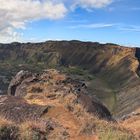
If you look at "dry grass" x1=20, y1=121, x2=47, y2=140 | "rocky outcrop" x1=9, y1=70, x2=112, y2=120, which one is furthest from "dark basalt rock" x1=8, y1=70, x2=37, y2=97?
"dry grass" x1=20, y1=121, x2=47, y2=140

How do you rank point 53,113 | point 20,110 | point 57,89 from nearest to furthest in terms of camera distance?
1. point 53,113
2. point 20,110
3. point 57,89

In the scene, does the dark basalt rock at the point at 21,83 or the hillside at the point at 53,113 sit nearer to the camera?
the hillside at the point at 53,113

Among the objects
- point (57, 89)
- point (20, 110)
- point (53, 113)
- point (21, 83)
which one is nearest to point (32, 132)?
point (53, 113)

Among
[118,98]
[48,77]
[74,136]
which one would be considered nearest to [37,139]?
[74,136]

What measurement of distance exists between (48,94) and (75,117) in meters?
5.52

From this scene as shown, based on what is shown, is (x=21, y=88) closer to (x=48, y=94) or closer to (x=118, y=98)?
(x=48, y=94)

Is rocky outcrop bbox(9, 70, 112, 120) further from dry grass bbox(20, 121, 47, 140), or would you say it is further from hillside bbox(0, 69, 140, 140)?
dry grass bbox(20, 121, 47, 140)

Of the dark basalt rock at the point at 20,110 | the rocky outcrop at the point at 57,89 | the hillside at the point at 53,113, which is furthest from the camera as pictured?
the rocky outcrop at the point at 57,89

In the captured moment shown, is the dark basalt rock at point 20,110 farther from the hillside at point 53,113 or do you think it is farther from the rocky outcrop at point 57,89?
the rocky outcrop at point 57,89

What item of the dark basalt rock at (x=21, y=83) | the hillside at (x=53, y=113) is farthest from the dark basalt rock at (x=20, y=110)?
the dark basalt rock at (x=21, y=83)

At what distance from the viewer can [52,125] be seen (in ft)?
59.1

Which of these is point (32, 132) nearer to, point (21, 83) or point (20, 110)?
point (20, 110)

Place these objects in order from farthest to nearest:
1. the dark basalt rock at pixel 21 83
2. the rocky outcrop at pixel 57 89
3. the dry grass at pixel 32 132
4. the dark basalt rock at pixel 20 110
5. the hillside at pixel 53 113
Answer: the dark basalt rock at pixel 21 83, the rocky outcrop at pixel 57 89, the dark basalt rock at pixel 20 110, the hillside at pixel 53 113, the dry grass at pixel 32 132

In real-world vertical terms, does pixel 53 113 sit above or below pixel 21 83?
below
